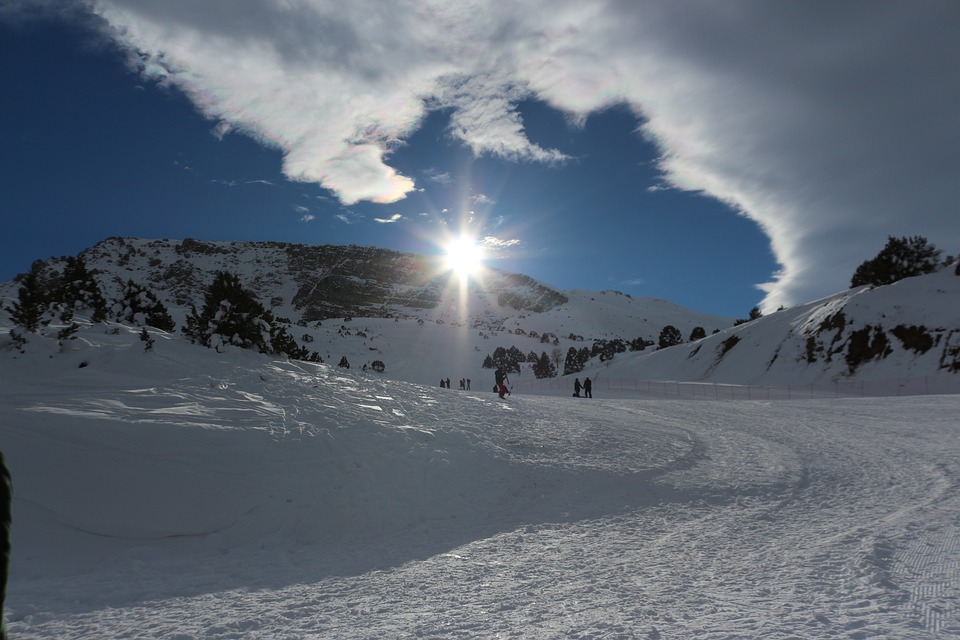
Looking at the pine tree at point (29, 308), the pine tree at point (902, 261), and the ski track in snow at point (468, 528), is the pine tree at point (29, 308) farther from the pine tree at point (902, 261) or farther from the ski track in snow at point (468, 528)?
the pine tree at point (902, 261)

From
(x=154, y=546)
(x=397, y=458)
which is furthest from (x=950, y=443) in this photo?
(x=154, y=546)

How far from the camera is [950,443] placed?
39.4 feet

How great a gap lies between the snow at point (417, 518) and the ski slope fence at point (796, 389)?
19.6 metres

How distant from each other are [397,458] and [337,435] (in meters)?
1.42

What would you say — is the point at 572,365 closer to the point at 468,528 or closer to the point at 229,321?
the point at 229,321

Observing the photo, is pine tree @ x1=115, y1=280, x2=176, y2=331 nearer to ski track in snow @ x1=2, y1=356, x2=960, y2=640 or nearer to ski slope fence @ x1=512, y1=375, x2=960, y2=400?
ski track in snow @ x1=2, y1=356, x2=960, y2=640

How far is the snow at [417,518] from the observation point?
15.3 feet

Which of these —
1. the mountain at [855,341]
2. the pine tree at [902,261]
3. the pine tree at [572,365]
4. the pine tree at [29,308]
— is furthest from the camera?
the pine tree at [572,365]

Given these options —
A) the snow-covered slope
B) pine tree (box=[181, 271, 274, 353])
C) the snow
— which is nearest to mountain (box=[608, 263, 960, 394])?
the snow-covered slope

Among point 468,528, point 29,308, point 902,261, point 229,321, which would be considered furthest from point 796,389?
point 29,308

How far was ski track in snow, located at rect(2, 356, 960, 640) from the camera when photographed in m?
4.61

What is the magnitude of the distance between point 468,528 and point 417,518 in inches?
39.8

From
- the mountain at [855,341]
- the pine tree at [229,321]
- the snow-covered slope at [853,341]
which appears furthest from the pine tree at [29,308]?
the snow-covered slope at [853,341]

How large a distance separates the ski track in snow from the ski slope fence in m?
19.8
